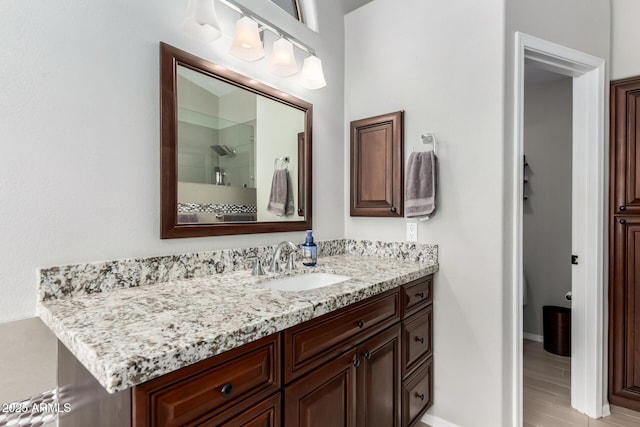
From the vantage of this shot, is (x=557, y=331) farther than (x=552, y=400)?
Yes

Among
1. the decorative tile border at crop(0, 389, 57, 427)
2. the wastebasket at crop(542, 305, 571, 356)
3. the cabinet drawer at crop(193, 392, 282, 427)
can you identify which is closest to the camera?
the cabinet drawer at crop(193, 392, 282, 427)

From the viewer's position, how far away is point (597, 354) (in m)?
1.95

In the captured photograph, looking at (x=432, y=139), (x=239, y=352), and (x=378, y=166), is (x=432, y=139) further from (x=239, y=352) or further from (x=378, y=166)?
(x=239, y=352)

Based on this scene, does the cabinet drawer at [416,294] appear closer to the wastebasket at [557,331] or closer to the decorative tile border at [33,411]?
the decorative tile border at [33,411]

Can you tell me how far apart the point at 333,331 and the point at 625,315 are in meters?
2.06

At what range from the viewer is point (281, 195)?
182 centimetres

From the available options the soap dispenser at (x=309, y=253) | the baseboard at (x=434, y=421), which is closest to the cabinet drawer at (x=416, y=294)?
the soap dispenser at (x=309, y=253)

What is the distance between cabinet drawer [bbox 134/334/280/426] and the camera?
68 cm

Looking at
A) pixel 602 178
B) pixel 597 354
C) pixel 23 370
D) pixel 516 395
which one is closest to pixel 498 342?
pixel 516 395

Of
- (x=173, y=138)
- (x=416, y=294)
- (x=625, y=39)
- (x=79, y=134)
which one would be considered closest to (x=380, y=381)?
(x=416, y=294)

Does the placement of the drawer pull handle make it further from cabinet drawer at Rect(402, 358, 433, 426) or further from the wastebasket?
the wastebasket

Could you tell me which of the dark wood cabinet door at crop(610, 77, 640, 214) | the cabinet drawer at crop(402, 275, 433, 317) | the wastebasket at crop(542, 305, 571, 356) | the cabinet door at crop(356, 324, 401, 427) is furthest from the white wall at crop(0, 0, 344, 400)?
the wastebasket at crop(542, 305, 571, 356)

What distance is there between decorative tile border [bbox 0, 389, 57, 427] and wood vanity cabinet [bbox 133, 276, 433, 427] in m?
0.59

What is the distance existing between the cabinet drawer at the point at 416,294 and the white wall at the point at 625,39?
70.7 inches
